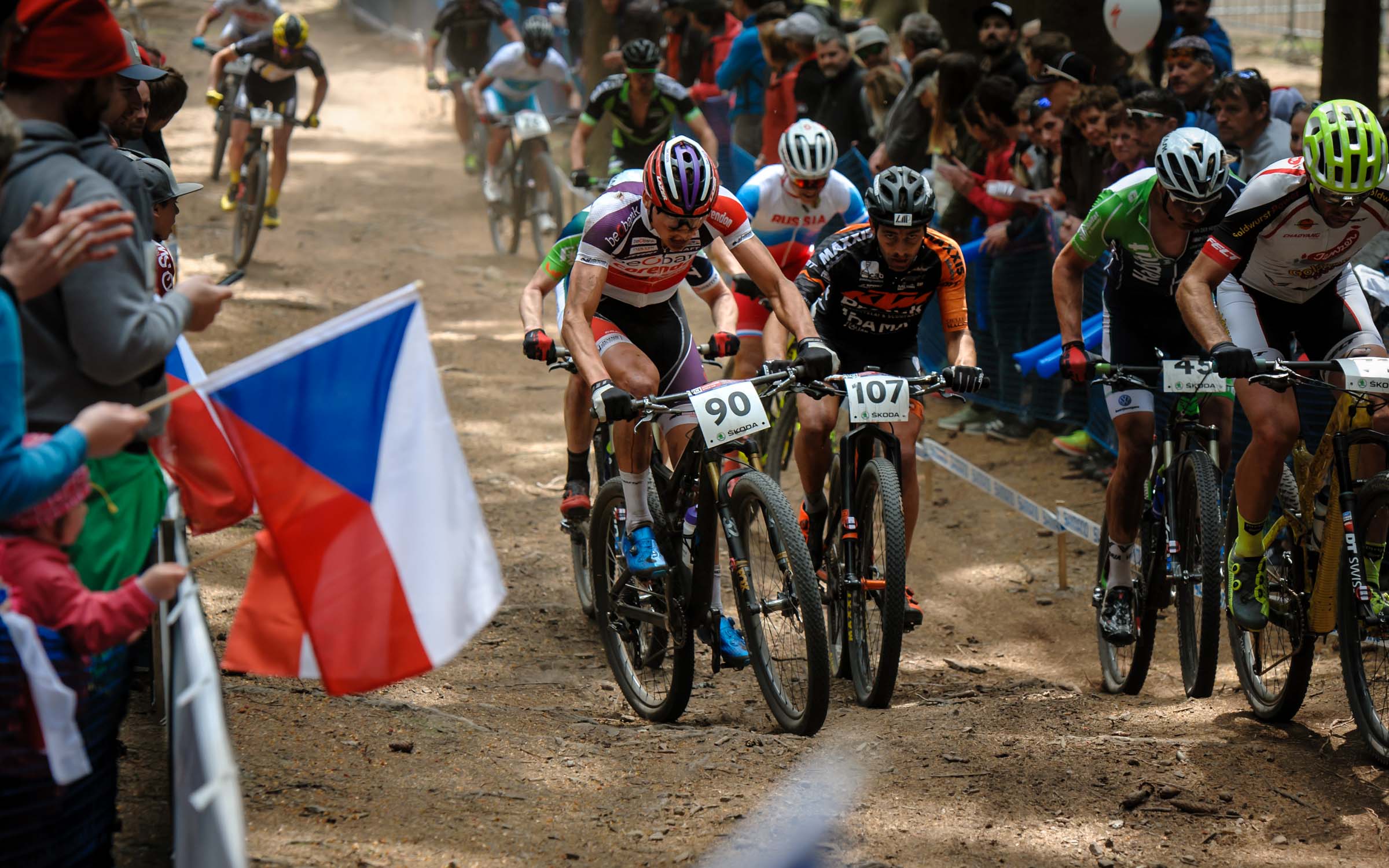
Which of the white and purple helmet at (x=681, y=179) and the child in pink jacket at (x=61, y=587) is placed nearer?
the child in pink jacket at (x=61, y=587)

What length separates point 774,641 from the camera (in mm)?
5613

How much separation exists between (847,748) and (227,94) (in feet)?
39.6

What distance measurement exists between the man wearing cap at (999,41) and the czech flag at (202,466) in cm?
799

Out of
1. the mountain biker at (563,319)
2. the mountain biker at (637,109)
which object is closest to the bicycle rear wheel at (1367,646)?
the mountain biker at (563,319)

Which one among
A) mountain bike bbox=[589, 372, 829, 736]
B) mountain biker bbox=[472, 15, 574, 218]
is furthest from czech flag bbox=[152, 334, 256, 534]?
mountain biker bbox=[472, 15, 574, 218]

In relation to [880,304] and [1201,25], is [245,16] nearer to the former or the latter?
[1201,25]

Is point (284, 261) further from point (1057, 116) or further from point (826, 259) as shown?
point (826, 259)

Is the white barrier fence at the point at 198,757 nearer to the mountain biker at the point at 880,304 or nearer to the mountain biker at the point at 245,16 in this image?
the mountain biker at the point at 880,304

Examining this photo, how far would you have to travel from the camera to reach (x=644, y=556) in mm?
5641

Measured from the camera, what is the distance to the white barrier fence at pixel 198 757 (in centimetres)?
258

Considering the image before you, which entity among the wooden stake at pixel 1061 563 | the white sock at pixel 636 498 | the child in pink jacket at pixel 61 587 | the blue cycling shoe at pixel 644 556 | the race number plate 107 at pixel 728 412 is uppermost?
the child in pink jacket at pixel 61 587

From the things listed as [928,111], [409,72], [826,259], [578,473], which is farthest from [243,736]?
[409,72]

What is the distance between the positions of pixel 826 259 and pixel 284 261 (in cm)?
994

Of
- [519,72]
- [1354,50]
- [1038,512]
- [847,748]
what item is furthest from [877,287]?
[519,72]
